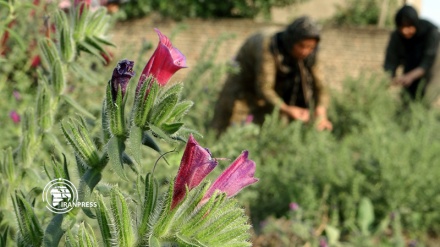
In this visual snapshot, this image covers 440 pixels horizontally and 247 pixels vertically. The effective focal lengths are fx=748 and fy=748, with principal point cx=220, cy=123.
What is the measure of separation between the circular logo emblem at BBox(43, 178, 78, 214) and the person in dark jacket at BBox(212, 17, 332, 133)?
3.68 meters

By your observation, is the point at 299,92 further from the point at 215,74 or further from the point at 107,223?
the point at 107,223

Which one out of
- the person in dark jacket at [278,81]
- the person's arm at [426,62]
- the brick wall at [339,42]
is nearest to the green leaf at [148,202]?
the person in dark jacket at [278,81]

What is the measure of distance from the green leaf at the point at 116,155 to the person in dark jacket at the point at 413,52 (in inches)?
223

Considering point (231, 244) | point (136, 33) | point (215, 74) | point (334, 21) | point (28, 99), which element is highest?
point (231, 244)

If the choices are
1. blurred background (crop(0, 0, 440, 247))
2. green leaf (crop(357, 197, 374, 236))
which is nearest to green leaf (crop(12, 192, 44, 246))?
blurred background (crop(0, 0, 440, 247))

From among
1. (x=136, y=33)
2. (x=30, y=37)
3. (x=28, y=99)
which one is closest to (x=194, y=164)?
(x=28, y=99)

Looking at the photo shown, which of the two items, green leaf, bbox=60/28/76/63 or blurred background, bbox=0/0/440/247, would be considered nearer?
green leaf, bbox=60/28/76/63

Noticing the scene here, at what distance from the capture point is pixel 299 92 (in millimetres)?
5090

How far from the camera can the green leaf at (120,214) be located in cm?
73

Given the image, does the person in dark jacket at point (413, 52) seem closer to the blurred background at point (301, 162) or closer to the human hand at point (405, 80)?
the human hand at point (405, 80)

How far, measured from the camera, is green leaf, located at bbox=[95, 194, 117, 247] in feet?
2.38

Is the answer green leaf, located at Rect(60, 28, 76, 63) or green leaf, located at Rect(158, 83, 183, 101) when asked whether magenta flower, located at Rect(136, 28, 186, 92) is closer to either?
green leaf, located at Rect(158, 83, 183, 101)

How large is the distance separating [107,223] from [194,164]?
12 centimetres

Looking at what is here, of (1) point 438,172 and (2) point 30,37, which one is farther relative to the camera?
(1) point 438,172
